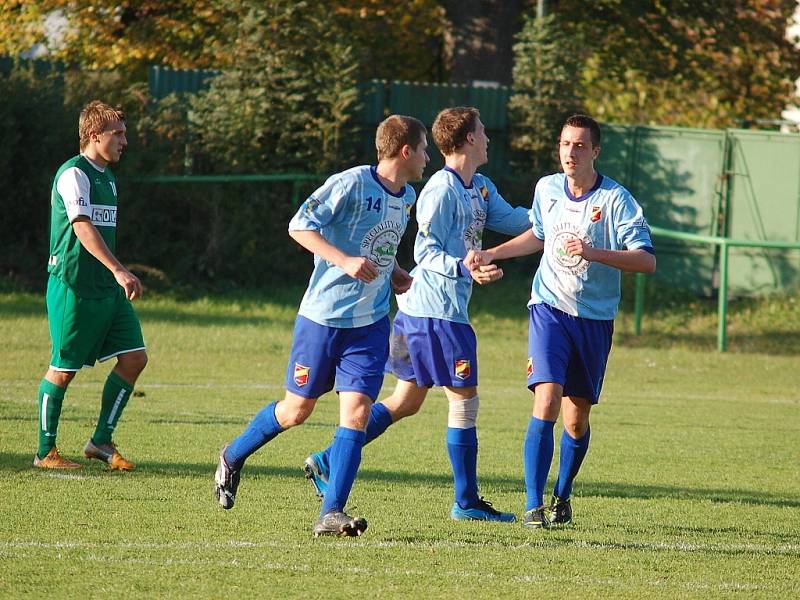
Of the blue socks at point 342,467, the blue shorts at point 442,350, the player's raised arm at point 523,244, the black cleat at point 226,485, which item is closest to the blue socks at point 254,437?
the black cleat at point 226,485

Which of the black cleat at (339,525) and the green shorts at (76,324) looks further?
the green shorts at (76,324)

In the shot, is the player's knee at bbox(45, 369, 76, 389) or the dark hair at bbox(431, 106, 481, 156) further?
the player's knee at bbox(45, 369, 76, 389)

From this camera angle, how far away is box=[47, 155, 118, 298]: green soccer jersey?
773 centimetres

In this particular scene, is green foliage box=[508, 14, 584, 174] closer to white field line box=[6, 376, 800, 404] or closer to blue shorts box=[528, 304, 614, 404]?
white field line box=[6, 376, 800, 404]

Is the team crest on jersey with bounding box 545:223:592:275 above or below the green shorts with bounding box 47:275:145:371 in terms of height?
above

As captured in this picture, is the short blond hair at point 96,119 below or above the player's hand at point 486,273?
above

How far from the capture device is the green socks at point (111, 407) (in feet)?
26.3

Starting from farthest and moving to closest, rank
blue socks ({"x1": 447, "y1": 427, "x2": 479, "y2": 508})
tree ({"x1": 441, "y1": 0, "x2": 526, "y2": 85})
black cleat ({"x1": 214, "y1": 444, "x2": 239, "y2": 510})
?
tree ({"x1": 441, "y1": 0, "x2": 526, "y2": 85}) < blue socks ({"x1": 447, "y1": 427, "x2": 479, "y2": 508}) < black cleat ({"x1": 214, "y1": 444, "x2": 239, "y2": 510})

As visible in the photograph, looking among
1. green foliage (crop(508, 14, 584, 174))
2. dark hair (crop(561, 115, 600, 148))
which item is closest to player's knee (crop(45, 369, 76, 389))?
dark hair (crop(561, 115, 600, 148))

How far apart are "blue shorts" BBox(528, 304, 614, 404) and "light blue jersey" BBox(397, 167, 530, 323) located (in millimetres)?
390

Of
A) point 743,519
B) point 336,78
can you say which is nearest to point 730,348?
point 336,78

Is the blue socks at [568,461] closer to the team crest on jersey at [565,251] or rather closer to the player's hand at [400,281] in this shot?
the team crest on jersey at [565,251]

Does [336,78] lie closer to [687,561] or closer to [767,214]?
[767,214]

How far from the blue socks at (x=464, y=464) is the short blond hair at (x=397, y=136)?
1.50m
